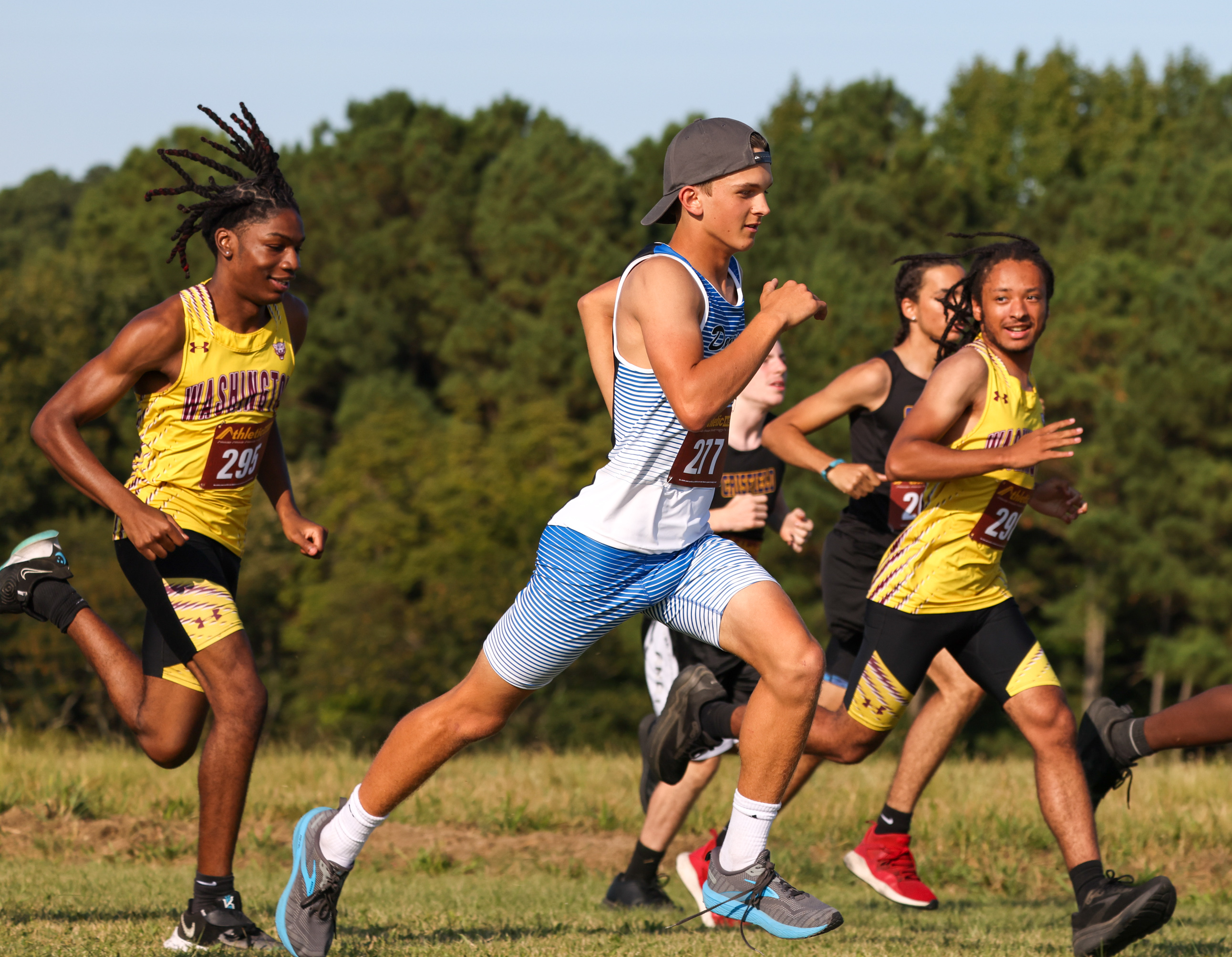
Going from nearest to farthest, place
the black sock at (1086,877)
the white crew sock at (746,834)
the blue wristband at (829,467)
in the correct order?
the white crew sock at (746,834)
the black sock at (1086,877)
the blue wristband at (829,467)

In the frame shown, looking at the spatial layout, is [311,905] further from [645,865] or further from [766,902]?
[645,865]

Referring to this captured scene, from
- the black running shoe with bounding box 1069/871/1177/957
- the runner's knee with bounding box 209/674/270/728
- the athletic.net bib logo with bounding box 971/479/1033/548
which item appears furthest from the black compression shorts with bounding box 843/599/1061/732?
the runner's knee with bounding box 209/674/270/728

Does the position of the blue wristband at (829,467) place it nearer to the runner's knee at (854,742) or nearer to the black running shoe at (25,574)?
the runner's knee at (854,742)

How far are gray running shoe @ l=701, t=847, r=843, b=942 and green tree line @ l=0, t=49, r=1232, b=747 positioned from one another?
2474 cm

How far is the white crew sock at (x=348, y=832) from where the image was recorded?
4598 mm

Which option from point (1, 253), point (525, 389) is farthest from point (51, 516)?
point (1, 253)

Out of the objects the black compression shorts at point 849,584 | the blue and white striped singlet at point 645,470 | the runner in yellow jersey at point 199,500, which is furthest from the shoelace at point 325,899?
the black compression shorts at point 849,584

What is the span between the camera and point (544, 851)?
822 cm

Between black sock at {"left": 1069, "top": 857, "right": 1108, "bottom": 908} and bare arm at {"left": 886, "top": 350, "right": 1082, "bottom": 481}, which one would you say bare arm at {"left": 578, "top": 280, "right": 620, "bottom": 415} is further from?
black sock at {"left": 1069, "top": 857, "right": 1108, "bottom": 908}

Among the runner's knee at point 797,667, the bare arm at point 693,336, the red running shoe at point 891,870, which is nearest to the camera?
the bare arm at point 693,336

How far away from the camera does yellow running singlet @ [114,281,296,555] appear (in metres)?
5.38

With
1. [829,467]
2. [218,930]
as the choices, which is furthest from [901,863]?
[218,930]

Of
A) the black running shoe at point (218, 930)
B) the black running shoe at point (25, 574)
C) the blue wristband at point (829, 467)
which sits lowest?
the black running shoe at point (218, 930)

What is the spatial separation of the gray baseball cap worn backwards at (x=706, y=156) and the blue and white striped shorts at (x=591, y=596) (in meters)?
1.08
